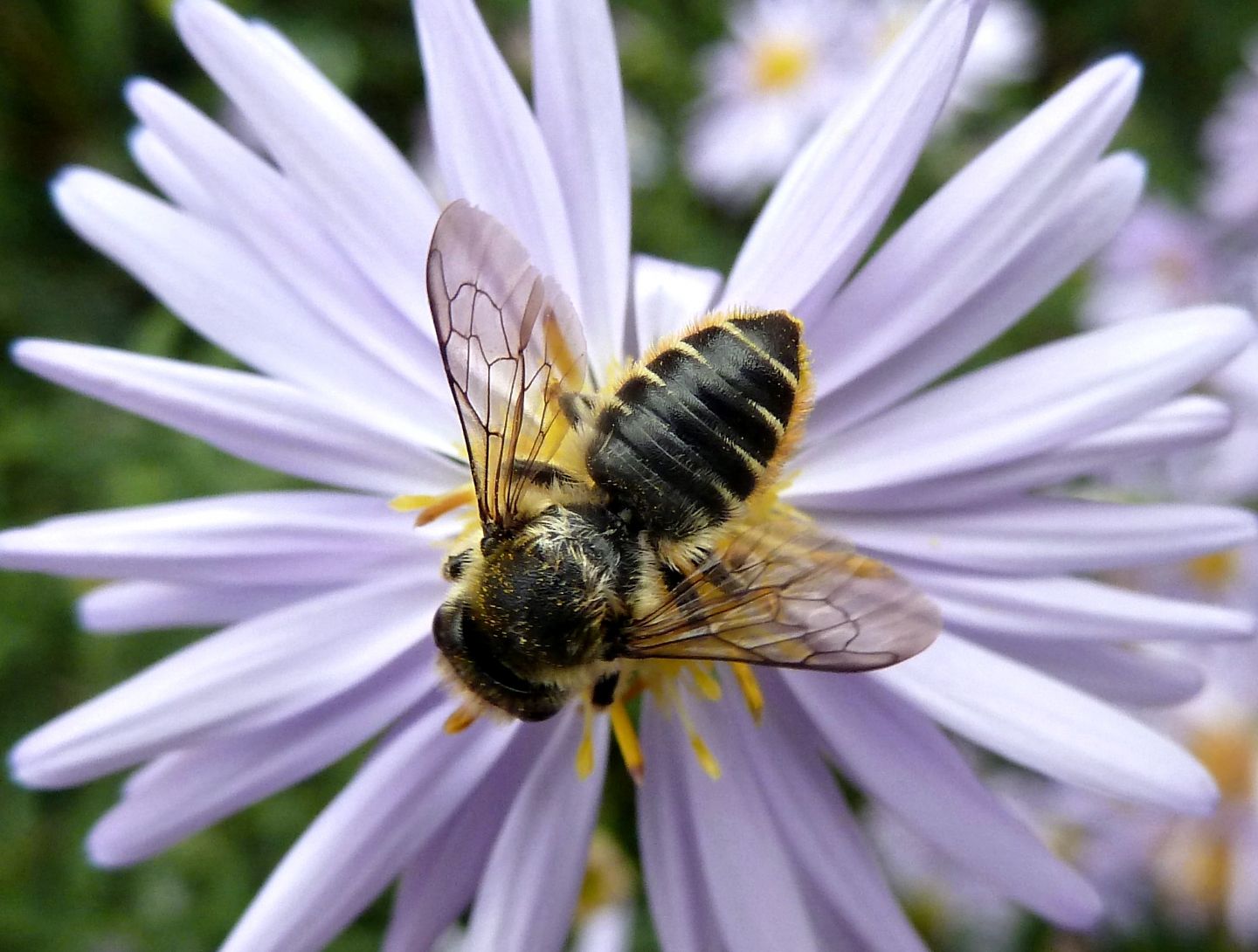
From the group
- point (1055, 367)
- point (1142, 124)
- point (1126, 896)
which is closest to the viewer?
point (1055, 367)

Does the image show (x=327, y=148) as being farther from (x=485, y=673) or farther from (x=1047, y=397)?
(x=1047, y=397)

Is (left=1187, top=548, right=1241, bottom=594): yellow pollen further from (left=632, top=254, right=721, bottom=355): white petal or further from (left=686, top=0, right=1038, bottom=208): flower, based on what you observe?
(left=632, top=254, right=721, bottom=355): white petal

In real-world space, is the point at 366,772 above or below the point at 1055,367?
above

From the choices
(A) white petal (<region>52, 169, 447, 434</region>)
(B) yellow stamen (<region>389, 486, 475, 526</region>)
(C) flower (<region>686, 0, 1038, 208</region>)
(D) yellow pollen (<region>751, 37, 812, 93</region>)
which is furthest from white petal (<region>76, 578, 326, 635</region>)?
(D) yellow pollen (<region>751, 37, 812, 93</region>)

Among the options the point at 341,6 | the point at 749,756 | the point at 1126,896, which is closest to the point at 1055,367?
the point at 749,756

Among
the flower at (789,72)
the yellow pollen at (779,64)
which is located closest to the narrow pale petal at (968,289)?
the flower at (789,72)

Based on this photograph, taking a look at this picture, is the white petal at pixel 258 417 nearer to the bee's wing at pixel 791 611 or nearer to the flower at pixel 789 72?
the bee's wing at pixel 791 611

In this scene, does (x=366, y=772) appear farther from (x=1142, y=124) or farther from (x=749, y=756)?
(x=1142, y=124)
